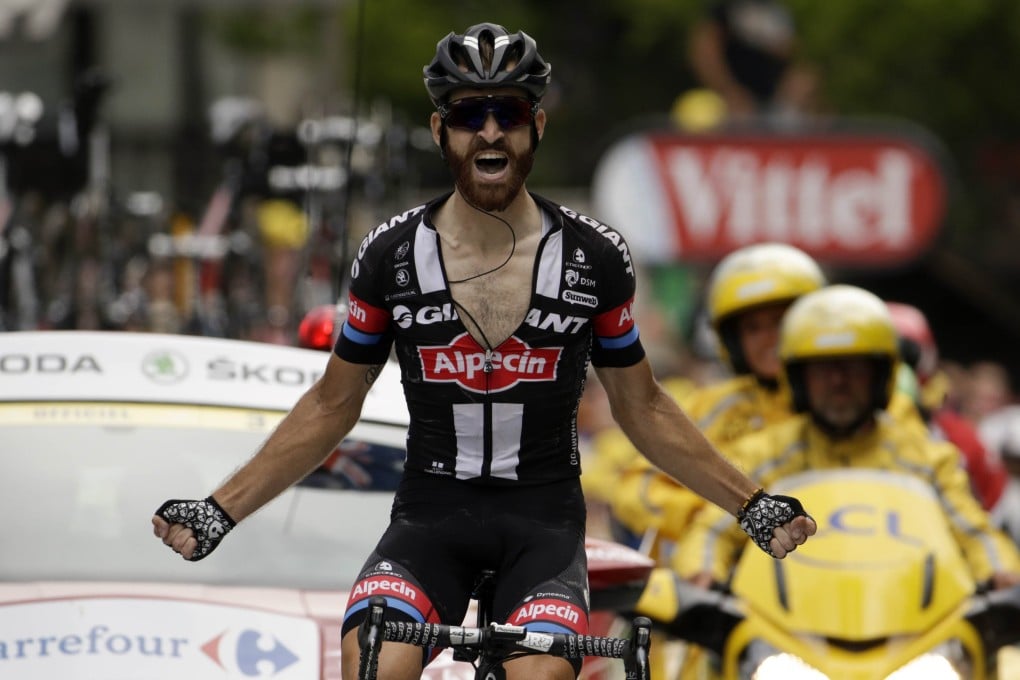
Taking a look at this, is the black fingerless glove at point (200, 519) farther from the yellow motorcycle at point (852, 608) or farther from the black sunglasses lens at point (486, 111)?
the yellow motorcycle at point (852, 608)

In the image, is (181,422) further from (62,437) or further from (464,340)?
(464,340)

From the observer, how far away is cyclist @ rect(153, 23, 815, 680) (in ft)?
15.6

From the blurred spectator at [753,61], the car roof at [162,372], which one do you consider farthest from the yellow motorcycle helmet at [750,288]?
the blurred spectator at [753,61]

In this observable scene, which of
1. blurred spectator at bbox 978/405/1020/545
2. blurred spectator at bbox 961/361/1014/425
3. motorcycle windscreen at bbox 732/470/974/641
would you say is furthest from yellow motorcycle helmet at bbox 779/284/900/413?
blurred spectator at bbox 961/361/1014/425

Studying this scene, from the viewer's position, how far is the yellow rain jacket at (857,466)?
695 cm

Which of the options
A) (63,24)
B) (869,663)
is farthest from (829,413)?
(63,24)

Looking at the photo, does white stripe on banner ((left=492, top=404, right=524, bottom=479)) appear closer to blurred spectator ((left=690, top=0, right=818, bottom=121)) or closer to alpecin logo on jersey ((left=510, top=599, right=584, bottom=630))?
alpecin logo on jersey ((left=510, top=599, right=584, bottom=630))

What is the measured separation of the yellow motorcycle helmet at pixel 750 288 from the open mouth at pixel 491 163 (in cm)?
465

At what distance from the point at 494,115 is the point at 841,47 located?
30351 millimetres

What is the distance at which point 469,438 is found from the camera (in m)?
4.82

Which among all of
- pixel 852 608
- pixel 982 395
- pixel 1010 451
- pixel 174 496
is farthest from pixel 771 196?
pixel 174 496

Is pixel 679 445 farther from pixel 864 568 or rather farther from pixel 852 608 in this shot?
pixel 864 568

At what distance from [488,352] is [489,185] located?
1.10 feet

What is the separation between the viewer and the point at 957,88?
3544 centimetres
